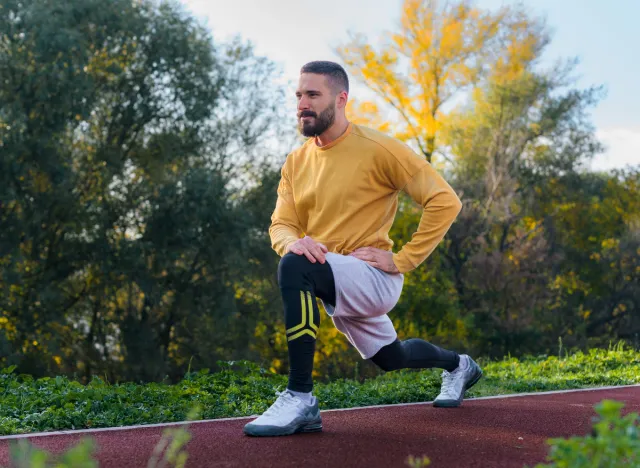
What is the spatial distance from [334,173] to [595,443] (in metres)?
2.91

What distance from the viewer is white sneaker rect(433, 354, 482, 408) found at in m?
6.01

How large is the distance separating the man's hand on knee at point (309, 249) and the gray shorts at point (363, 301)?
0.14 meters

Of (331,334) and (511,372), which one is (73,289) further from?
(511,372)

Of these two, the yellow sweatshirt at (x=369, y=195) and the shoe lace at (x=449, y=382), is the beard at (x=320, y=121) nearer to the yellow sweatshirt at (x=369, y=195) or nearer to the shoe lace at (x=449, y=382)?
the yellow sweatshirt at (x=369, y=195)

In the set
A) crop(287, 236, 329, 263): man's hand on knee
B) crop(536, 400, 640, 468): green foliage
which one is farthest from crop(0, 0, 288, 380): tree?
crop(536, 400, 640, 468): green foliage

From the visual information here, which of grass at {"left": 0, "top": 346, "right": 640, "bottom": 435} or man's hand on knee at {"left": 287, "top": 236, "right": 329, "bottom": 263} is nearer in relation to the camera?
man's hand on knee at {"left": 287, "top": 236, "right": 329, "bottom": 263}

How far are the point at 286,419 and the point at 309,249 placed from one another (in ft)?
3.02

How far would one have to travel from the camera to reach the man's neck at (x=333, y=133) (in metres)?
5.17

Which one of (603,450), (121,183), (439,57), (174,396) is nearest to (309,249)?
(174,396)

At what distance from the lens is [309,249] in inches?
184

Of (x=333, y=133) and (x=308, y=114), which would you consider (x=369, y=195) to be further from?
(x=308, y=114)

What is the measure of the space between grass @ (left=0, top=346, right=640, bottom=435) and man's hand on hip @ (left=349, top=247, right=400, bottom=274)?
1472 millimetres

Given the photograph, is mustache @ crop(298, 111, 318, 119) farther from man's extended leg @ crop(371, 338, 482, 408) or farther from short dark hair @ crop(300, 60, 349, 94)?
man's extended leg @ crop(371, 338, 482, 408)

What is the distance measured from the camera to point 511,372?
11023 millimetres
